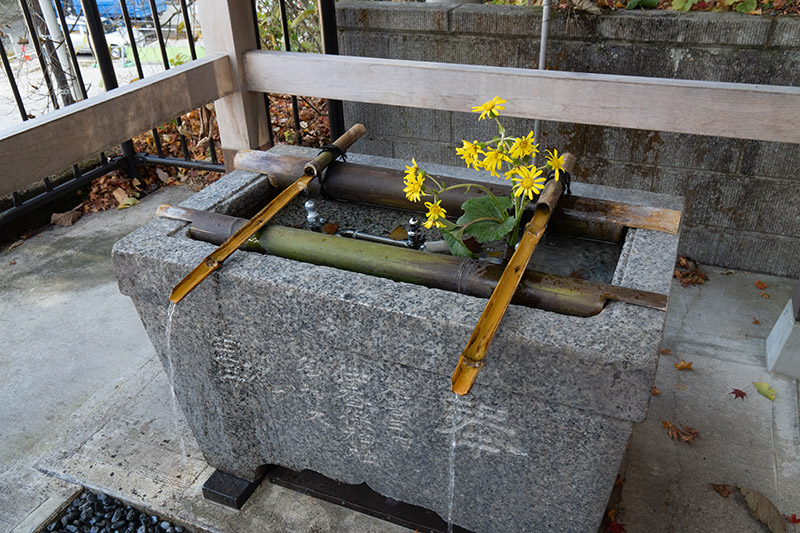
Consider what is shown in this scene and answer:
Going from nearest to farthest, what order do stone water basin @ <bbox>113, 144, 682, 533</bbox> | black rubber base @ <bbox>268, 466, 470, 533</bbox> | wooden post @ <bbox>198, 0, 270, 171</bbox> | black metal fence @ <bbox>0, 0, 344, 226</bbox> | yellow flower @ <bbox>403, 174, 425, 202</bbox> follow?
stone water basin @ <bbox>113, 144, 682, 533</bbox>
yellow flower @ <bbox>403, 174, 425, 202</bbox>
black rubber base @ <bbox>268, 466, 470, 533</bbox>
wooden post @ <bbox>198, 0, 270, 171</bbox>
black metal fence @ <bbox>0, 0, 344, 226</bbox>

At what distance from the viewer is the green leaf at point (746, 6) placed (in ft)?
9.94

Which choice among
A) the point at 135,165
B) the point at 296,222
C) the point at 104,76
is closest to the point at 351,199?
the point at 296,222

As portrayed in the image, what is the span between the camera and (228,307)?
1.76 m

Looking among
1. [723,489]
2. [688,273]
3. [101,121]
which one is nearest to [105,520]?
[101,121]

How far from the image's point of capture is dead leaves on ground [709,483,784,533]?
2.04 m

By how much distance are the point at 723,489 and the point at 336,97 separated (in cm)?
221

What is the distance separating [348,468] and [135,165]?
3282 millimetres

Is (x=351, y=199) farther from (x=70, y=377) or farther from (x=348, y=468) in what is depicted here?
(x=70, y=377)

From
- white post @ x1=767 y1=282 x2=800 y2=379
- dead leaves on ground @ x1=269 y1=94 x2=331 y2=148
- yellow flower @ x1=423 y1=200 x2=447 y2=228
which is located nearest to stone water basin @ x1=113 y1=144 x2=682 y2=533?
yellow flower @ x1=423 y1=200 x2=447 y2=228

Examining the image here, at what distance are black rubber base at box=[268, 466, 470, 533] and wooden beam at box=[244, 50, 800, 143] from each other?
1541 mm

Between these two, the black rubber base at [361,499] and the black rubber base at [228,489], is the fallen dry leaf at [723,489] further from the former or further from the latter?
the black rubber base at [228,489]

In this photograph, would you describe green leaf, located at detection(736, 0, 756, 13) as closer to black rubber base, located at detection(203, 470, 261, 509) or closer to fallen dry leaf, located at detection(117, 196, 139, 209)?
black rubber base, located at detection(203, 470, 261, 509)

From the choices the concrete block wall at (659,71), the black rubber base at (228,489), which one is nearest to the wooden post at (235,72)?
the concrete block wall at (659,71)

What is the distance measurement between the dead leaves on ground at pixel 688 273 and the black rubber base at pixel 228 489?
250 centimetres
